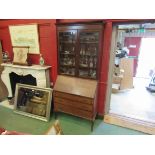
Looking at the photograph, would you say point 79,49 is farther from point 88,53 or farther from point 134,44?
point 134,44

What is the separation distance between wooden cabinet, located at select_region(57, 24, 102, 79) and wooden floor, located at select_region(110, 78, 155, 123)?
1286mm

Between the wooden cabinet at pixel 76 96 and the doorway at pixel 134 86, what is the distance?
57cm

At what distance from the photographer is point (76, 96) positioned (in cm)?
270

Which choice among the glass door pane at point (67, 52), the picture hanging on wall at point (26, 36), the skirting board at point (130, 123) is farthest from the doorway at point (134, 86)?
the picture hanging on wall at point (26, 36)

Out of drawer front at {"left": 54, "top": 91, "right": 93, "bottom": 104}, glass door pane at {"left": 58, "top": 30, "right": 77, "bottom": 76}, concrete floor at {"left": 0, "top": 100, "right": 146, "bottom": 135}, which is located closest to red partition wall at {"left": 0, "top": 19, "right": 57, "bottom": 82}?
glass door pane at {"left": 58, "top": 30, "right": 77, "bottom": 76}

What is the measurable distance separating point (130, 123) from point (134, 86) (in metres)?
2.83

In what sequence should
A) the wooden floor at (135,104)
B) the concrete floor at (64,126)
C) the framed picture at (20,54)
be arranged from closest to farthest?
the concrete floor at (64,126) → the wooden floor at (135,104) → the framed picture at (20,54)

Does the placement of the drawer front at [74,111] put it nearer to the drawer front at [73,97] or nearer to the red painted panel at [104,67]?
the drawer front at [73,97]

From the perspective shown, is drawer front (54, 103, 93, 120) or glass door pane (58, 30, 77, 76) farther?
glass door pane (58, 30, 77, 76)

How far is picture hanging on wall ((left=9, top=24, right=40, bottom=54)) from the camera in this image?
3.32 meters

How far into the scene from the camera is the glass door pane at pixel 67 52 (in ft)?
9.45

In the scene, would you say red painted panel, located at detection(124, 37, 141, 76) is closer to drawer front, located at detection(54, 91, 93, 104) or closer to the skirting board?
the skirting board
